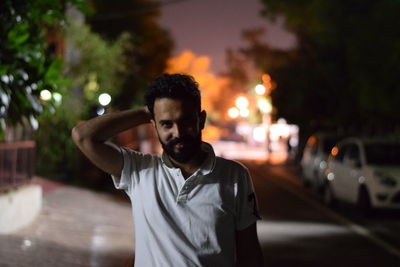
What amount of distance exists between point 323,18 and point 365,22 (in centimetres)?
513

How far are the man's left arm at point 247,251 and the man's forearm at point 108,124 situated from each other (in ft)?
2.12

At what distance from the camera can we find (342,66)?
89.7 ft

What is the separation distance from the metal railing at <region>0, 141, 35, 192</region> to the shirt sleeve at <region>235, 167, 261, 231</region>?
29.5 feet

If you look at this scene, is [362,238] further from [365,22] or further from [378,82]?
[365,22]

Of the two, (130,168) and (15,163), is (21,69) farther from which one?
(15,163)

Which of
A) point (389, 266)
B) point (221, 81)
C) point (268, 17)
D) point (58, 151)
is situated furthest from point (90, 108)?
point (221, 81)

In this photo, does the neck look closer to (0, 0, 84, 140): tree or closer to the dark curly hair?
the dark curly hair

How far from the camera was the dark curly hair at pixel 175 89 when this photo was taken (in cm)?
298

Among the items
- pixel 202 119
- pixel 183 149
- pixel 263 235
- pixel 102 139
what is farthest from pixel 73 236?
pixel 183 149

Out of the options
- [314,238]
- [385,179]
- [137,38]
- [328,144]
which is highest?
[137,38]

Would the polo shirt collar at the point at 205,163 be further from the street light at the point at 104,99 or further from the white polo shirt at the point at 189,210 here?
the street light at the point at 104,99

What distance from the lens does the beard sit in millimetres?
2947

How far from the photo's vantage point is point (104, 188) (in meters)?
21.3

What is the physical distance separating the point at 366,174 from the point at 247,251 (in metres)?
11.9
